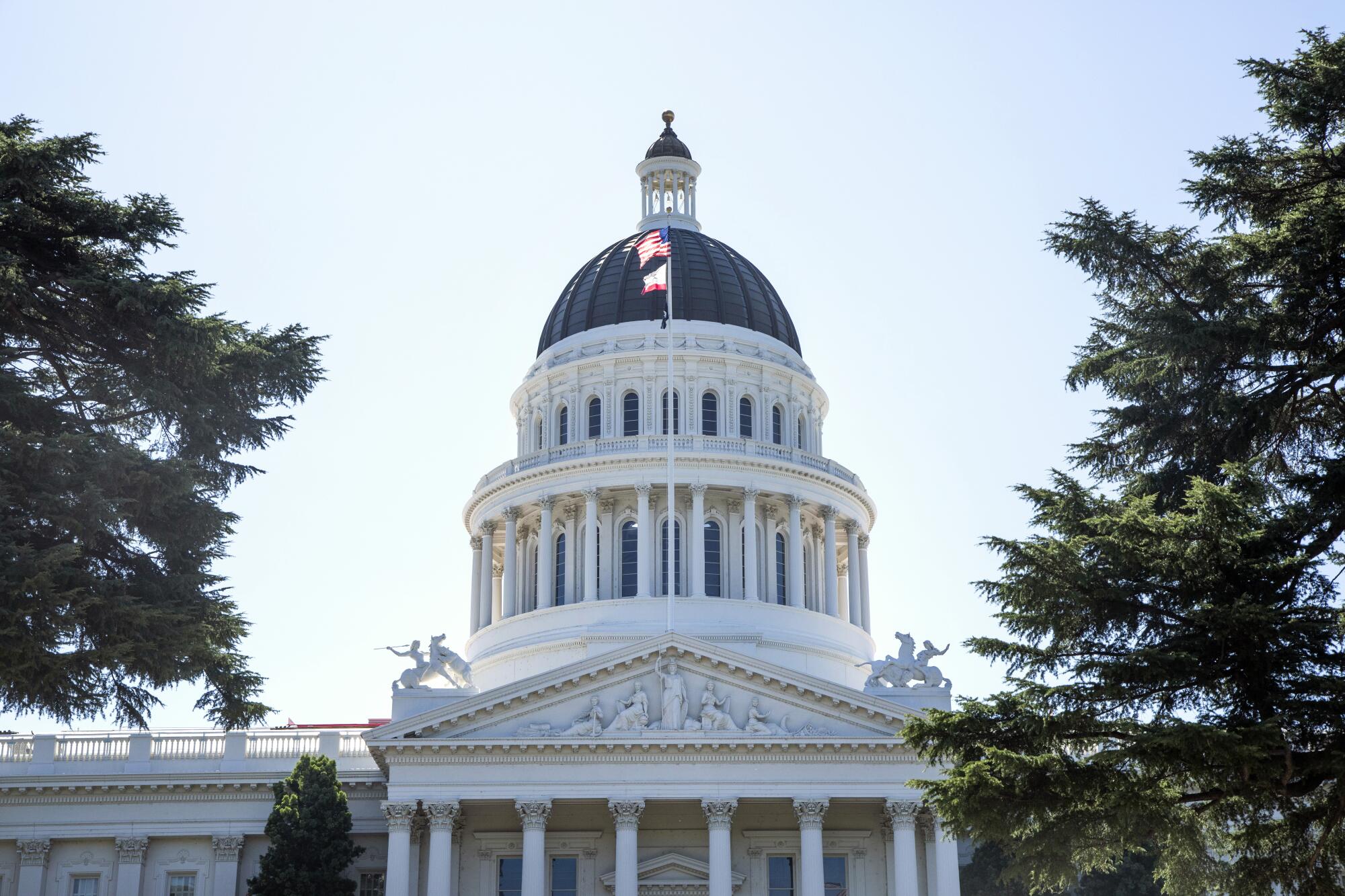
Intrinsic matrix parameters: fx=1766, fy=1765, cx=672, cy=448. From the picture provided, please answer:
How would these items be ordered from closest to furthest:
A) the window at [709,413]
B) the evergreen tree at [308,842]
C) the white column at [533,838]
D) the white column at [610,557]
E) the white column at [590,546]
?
the evergreen tree at [308,842], the white column at [533,838], the white column at [590,546], the white column at [610,557], the window at [709,413]

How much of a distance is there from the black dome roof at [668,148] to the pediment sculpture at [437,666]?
29.2 meters

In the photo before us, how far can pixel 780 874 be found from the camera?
49.4m

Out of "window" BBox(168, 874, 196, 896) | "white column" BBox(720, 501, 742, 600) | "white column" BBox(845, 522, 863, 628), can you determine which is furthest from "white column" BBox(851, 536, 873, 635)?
"window" BBox(168, 874, 196, 896)

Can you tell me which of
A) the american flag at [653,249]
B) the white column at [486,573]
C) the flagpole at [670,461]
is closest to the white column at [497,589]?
the white column at [486,573]

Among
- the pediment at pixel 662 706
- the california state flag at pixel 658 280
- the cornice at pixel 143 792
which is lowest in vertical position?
the cornice at pixel 143 792

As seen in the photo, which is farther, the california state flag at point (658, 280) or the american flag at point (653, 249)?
the american flag at point (653, 249)

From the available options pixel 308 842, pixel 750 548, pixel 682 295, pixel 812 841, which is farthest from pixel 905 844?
pixel 682 295

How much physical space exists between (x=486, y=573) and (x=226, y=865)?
17.5 m

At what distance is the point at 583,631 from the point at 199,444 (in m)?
28.3

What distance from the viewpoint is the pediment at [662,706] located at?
152 ft

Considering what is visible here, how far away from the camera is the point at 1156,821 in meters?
27.6

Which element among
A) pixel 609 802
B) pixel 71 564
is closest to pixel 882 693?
pixel 609 802

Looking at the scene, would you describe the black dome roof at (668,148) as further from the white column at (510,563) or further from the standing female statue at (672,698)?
the standing female statue at (672,698)

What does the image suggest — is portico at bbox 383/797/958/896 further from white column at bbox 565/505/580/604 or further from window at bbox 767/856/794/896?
white column at bbox 565/505/580/604
